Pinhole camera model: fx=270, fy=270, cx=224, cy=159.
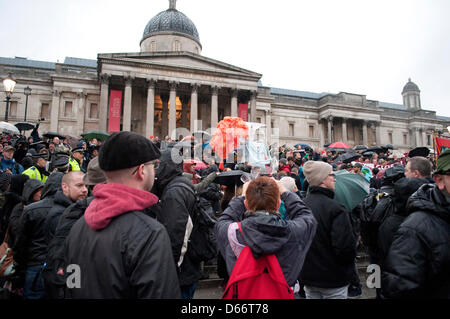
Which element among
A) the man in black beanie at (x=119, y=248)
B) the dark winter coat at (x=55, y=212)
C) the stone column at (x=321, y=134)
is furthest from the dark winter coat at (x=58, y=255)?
the stone column at (x=321, y=134)

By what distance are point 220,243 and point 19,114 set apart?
3590 centimetres

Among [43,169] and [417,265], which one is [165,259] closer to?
[417,265]

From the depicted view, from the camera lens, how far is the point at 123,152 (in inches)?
64.3

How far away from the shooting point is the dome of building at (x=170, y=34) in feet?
115

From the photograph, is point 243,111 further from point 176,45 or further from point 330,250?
point 330,250

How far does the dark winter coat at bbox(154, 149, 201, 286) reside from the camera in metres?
2.60

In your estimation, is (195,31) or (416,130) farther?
(416,130)

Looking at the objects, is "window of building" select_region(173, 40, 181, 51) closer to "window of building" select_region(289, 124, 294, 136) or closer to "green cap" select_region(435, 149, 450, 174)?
"window of building" select_region(289, 124, 294, 136)

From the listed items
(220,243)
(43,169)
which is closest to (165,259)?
(220,243)

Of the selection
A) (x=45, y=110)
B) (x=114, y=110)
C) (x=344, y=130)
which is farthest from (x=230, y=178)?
(x=344, y=130)

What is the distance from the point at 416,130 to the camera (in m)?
45.4

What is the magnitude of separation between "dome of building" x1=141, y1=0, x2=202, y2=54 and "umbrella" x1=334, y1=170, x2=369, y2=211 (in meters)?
34.7

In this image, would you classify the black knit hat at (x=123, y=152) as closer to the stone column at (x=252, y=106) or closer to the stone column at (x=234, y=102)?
the stone column at (x=234, y=102)

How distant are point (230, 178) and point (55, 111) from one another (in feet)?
104
